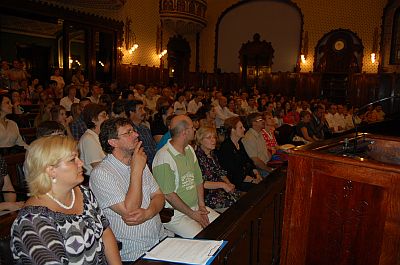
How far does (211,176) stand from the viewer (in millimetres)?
3686

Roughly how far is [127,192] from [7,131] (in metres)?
3.23

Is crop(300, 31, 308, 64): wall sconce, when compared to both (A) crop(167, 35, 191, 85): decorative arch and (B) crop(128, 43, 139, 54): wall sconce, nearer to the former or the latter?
(A) crop(167, 35, 191, 85): decorative arch

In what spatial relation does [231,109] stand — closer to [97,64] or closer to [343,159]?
[97,64]

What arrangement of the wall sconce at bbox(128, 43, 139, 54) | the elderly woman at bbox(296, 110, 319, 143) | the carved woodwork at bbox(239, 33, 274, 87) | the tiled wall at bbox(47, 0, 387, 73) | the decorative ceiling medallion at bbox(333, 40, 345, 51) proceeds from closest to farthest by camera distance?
the elderly woman at bbox(296, 110, 319, 143)
the wall sconce at bbox(128, 43, 139, 54)
the tiled wall at bbox(47, 0, 387, 73)
the decorative ceiling medallion at bbox(333, 40, 345, 51)
the carved woodwork at bbox(239, 33, 274, 87)

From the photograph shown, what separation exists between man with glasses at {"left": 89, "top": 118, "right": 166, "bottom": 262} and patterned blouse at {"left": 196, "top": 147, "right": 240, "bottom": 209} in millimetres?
1099

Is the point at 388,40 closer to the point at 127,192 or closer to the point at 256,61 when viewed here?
the point at 256,61

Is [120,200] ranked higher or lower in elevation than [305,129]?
higher

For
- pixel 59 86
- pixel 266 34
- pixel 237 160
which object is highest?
pixel 266 34

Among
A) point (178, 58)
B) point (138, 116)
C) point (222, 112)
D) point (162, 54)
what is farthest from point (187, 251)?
point (178, 58)

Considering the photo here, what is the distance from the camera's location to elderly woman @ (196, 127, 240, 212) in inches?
141

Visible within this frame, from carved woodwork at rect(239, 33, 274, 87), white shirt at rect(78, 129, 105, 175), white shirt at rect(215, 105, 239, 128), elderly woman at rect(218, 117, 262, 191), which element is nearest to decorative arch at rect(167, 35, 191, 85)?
carved woodwork at rect(239, 33, 274, 87)

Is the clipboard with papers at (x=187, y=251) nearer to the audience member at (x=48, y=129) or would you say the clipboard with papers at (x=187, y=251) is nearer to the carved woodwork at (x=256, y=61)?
the audience member at (x=48, y=129)

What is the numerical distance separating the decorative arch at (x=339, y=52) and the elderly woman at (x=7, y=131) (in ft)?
46.1

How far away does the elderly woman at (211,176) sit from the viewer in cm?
357
